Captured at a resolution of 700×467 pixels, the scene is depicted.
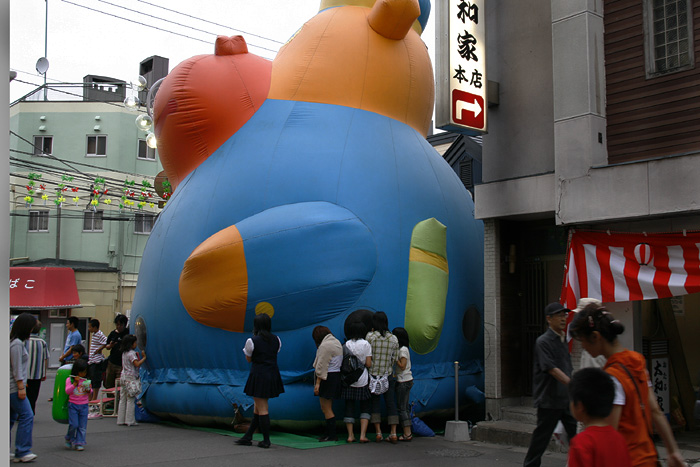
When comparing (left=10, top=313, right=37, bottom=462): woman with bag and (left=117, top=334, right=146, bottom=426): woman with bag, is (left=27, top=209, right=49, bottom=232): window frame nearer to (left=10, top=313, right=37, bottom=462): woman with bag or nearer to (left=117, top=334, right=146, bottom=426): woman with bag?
(left=117, top=334, right=146, bottom=426): woman with bag

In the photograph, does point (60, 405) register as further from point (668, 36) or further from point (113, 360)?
point (668, 36)

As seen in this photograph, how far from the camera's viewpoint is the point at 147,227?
30.5m

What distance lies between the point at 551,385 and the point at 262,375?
13.0ft

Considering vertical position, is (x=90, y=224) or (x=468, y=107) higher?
(x=90, y=224)

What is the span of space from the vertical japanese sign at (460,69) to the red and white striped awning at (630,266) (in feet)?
7.19

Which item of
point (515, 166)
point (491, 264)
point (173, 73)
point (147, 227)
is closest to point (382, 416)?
point (491, 264)

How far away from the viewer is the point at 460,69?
32.6 ft

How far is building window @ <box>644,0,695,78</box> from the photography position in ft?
27.7

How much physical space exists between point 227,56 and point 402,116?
119 inches

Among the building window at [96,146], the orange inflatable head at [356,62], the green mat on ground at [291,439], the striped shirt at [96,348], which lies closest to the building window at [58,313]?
the building window at [96,146]

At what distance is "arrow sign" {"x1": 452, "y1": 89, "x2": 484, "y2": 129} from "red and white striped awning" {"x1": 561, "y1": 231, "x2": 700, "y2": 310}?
2113 mm

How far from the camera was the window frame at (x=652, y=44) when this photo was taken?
27.5ft

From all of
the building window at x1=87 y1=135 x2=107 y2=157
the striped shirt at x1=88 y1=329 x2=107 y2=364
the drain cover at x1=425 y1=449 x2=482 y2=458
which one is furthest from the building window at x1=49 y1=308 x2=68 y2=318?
the drain cover at x1=425 y1=449 x2=482 y2=458

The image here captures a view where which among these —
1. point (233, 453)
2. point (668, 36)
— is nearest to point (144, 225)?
point (233, 453)
